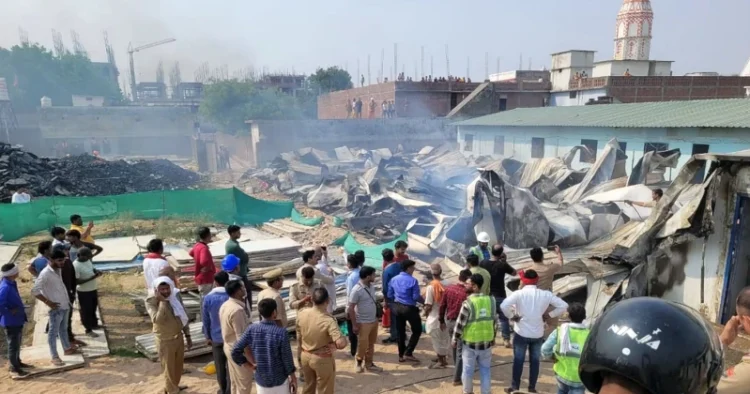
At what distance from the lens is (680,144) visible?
55.2 feet

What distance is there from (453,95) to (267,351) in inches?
1461

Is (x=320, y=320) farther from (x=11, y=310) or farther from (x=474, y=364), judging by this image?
(x=11, y=310)

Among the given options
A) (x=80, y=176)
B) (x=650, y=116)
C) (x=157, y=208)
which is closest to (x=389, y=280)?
(x=157, y=208)

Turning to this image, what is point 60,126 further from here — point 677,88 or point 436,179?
point 677,88

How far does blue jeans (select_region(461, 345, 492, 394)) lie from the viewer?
5.24 m

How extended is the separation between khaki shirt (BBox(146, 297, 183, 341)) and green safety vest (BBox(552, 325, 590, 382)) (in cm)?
422

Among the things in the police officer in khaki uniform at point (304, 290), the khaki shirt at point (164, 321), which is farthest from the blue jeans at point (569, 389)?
the khaki shirt at point (164, 321)

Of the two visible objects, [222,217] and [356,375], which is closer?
[356,375]

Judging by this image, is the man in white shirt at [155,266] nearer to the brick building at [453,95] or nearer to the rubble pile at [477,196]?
the rubble pile at [477,196]

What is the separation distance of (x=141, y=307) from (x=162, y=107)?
46.0m

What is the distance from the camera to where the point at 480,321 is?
5133 millimetres

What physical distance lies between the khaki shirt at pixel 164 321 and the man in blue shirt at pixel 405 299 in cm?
278

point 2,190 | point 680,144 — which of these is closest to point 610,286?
point 680,144

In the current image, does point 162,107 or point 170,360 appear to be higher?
point 162,107
